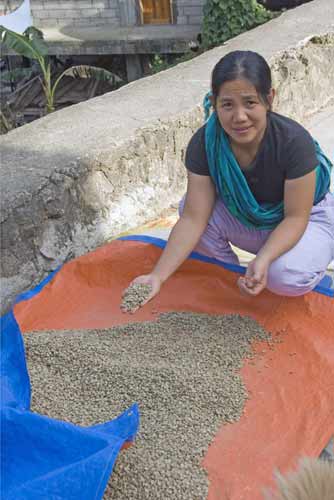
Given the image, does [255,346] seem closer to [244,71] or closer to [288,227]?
[288,227]

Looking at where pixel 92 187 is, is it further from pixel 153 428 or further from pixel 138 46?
pixel 138 46

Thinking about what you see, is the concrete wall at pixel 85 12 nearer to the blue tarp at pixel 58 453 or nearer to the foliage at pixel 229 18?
the foliage at pixel 229 18

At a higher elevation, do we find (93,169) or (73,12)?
(73,12)

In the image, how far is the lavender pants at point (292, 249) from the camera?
2162mm

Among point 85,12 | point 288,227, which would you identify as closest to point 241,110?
point 288,227

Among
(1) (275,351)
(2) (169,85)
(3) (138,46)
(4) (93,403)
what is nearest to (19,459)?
(4) (93,403)

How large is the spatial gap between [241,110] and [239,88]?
0.07 m

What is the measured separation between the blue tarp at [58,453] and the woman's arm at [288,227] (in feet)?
2.24

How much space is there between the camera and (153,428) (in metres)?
1.81

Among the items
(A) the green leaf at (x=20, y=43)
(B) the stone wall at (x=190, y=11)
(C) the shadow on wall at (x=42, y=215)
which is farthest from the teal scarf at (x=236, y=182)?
(B) the stone wall at (x=190, y=11)

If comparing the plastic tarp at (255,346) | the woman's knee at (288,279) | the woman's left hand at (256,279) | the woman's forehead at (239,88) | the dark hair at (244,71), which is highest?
the dark hair at (244,71)

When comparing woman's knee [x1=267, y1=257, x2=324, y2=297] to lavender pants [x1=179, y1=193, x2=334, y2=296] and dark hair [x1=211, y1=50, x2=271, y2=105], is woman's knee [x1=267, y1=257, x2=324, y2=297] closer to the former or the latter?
lavender pants [x1=179, y1=193, x2=334, y2=296]

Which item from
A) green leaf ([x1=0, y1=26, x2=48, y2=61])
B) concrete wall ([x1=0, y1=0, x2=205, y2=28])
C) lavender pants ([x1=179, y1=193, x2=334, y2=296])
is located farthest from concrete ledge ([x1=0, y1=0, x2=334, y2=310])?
concrete wall ([x1=0, y1=0, x2=205, y2=28])

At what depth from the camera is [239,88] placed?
193cm
